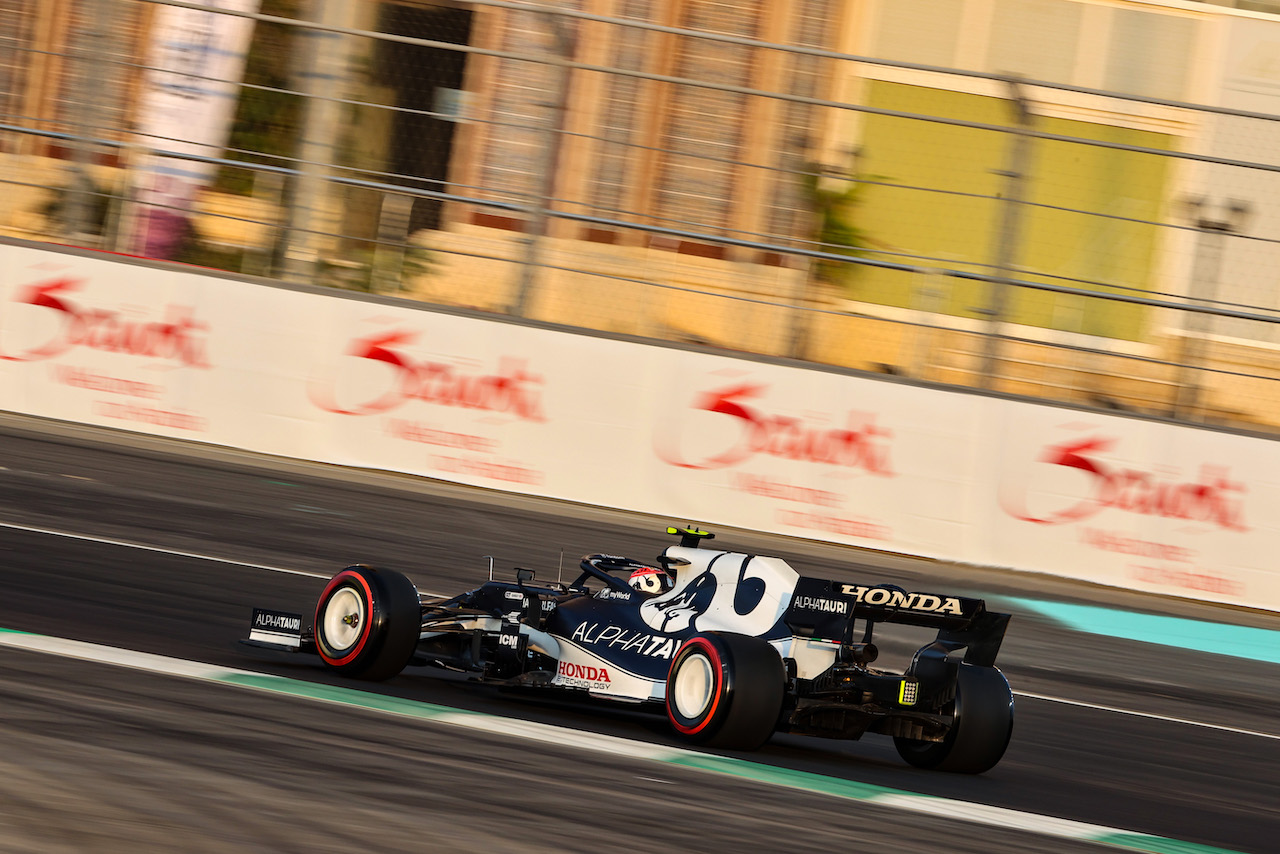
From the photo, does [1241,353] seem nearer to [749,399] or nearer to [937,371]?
[937,371]

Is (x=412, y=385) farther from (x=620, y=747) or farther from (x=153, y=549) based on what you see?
(x=620, y=747)

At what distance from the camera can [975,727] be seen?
613cm

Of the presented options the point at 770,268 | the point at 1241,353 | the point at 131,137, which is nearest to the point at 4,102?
the point at 131,137

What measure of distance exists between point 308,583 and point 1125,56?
13.3 m

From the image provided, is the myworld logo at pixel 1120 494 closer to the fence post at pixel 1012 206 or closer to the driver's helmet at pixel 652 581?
the fence post at pixel 1012 206

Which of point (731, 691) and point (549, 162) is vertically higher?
point (549, 162)

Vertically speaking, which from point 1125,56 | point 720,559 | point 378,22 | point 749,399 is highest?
point 1125,56

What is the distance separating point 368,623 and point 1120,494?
272 inches

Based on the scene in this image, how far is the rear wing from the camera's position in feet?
19.6

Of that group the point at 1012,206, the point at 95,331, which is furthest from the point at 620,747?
the point at 95,331

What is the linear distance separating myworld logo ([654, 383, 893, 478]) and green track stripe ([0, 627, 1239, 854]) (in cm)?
620

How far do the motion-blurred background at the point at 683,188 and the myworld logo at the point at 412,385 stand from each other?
0.79 m

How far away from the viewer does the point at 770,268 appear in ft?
46.0

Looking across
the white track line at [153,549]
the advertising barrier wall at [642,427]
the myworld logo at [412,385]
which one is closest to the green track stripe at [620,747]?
the white track line at [153,549]
